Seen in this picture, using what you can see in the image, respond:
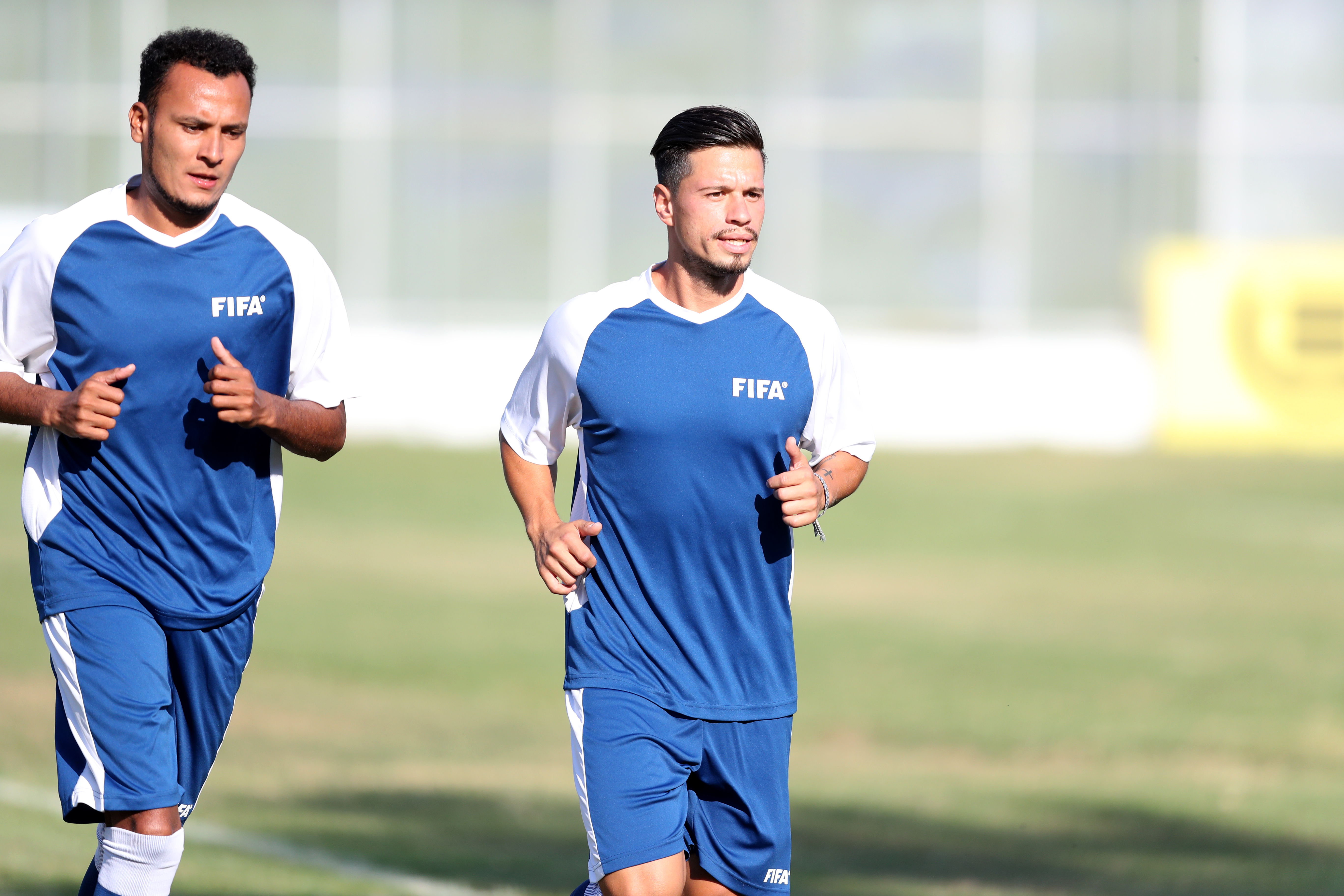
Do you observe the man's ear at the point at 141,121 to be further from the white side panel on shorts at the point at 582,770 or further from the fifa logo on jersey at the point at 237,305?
the white side panel on shorts at the point at 582,770

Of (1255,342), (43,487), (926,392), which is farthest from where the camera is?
(926,392)

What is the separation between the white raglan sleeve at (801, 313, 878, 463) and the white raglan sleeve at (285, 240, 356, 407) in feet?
4.24

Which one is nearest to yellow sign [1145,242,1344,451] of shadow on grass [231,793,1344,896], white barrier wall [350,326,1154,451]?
white barrier wall [350,326,1154,451]

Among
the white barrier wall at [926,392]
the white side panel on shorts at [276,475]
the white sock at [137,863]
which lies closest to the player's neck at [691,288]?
the white side panel on shorts at [276,475]

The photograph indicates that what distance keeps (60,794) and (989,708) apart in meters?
8.52

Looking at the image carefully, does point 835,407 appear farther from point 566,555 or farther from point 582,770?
point 582,770

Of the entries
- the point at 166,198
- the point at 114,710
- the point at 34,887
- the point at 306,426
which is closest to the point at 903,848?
the point at 34,887

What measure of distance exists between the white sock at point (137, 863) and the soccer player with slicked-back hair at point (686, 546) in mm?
1091

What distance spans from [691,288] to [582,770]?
50.7 inches

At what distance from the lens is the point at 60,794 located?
16.7 feet

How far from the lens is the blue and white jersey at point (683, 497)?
5020 mm

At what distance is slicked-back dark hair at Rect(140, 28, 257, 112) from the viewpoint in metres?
5.14

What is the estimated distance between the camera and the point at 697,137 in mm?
5051

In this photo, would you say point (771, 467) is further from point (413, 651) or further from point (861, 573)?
point (861, 573)
